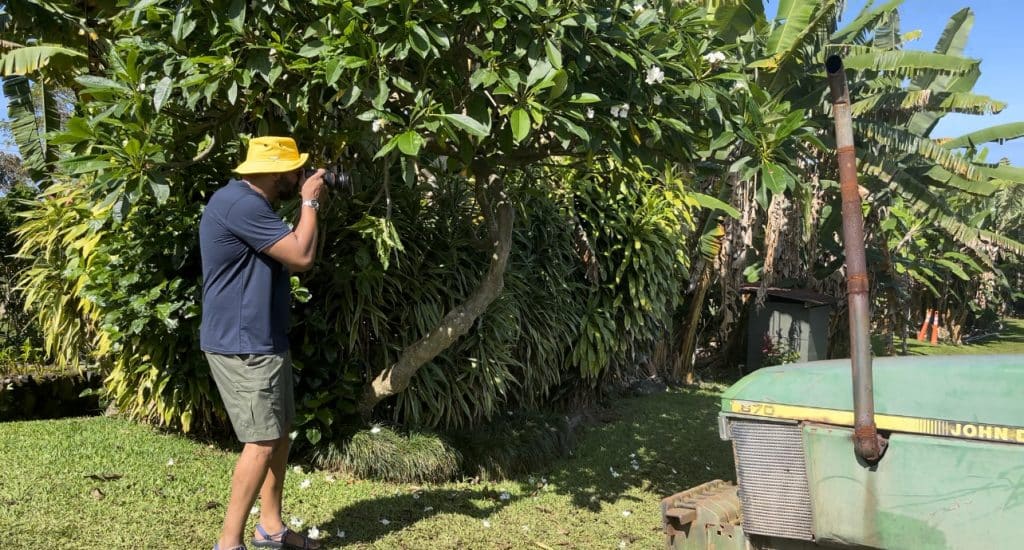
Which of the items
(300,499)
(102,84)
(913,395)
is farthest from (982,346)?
(102,84)

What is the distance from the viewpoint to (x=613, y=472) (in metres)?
6.17

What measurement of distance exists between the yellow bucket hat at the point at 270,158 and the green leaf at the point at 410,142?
26.8 inches

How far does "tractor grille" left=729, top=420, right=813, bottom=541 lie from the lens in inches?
116

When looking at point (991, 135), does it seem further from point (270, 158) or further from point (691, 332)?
point (270, 158)

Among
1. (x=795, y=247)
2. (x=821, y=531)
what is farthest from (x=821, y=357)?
(x=821, y=531)

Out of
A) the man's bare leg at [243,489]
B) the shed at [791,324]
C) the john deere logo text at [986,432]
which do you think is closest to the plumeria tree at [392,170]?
the man's bare leg at [243,489]

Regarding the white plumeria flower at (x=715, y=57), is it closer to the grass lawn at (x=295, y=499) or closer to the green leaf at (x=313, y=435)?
the grass lawn at (x=295, y=499)

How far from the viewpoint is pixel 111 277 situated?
17.0 ft

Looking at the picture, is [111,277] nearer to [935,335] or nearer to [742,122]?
[742,122]

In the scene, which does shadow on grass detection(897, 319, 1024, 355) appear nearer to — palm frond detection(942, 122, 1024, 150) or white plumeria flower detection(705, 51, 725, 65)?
palm frond detection(942, 122, 1024, 150)

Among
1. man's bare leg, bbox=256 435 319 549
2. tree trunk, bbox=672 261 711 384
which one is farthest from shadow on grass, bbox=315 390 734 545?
tree trunk, bbox=672 261 711 384

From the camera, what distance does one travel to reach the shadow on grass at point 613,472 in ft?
15.9

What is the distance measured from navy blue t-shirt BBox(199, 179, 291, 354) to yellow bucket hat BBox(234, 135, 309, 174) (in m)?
0.12

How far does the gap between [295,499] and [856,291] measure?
11.7 ft
